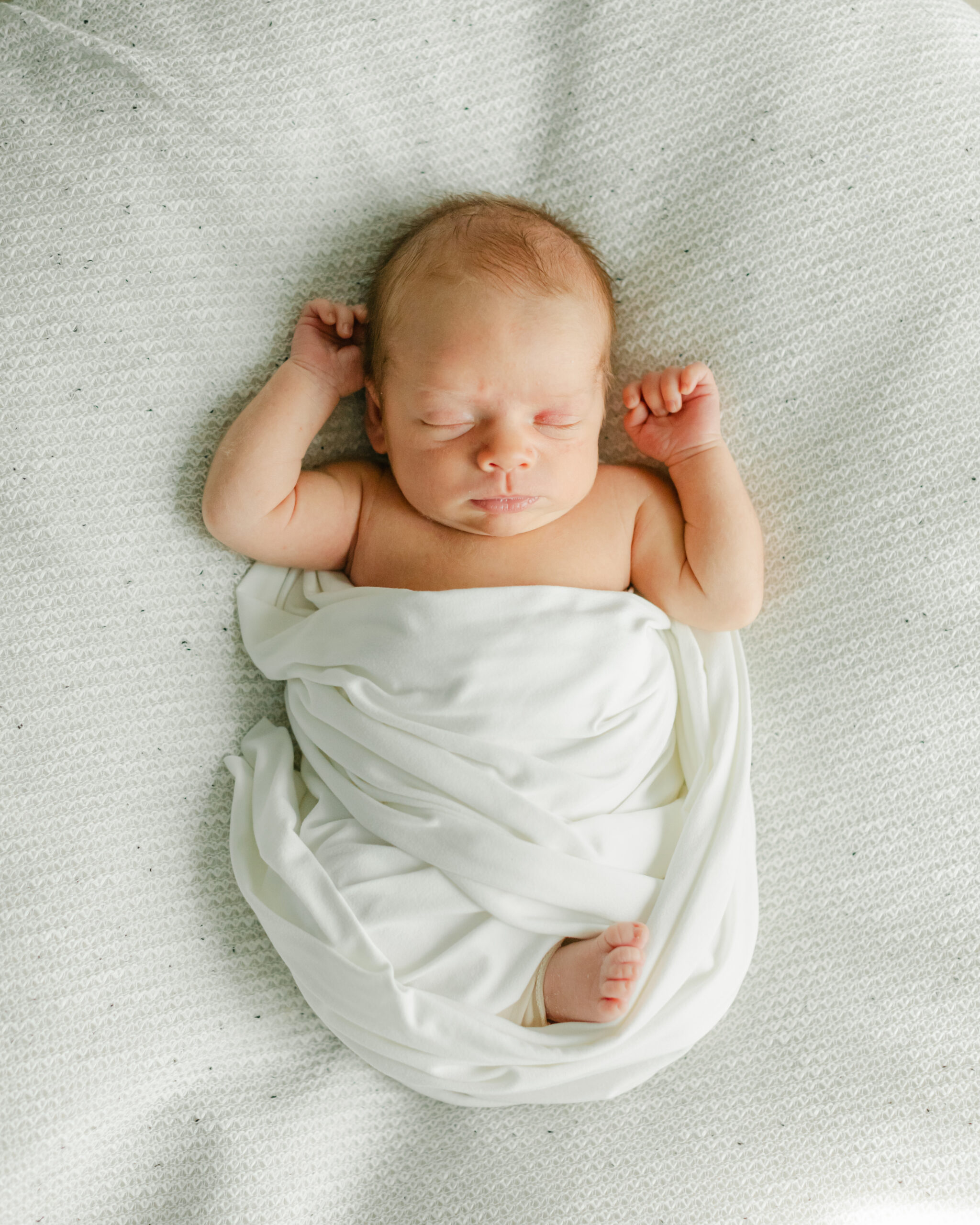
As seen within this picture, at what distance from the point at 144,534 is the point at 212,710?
24 centimetres

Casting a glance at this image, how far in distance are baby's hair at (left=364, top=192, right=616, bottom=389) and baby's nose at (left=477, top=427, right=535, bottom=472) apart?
0.60 feet

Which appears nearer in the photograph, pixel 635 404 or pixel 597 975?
pixel 597 975

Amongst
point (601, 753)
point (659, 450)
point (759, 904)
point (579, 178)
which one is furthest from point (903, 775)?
point (579, 178)

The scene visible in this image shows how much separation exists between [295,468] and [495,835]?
0.52m

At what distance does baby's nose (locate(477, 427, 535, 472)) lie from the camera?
1.21 m

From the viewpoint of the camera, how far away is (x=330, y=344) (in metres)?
1.35

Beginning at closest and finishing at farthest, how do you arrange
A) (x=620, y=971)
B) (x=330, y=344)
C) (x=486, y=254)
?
(x=620, y=971), (x=486, y=254), (x=330, y=344)

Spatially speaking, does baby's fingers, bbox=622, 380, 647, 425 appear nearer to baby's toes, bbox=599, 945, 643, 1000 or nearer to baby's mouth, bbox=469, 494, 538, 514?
baby's mouth, bbox=469, 494, 538, 514

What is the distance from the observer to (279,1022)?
130 cm

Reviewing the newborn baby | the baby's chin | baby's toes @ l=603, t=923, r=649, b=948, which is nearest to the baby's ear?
the newborn baby

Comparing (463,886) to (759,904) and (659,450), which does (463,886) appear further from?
(659,450)

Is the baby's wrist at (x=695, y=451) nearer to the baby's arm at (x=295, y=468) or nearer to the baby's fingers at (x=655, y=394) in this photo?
the baby's fingers at (x=655, y=394)

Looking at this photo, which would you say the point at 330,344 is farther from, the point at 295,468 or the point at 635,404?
the point at 635,404

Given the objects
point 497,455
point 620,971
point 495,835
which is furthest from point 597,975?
point 497,455
